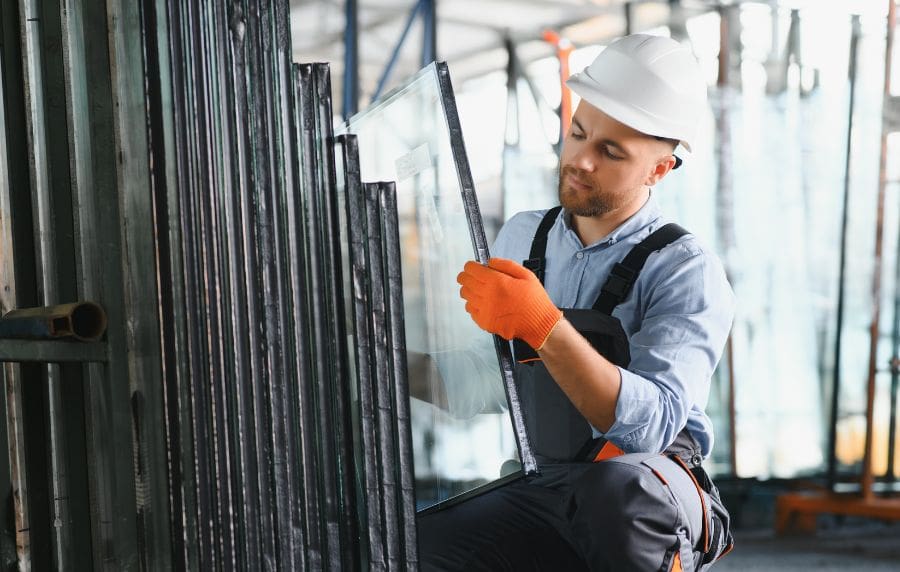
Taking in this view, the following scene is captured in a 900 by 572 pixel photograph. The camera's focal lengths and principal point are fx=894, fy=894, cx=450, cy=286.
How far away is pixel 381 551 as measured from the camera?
48.9 inches

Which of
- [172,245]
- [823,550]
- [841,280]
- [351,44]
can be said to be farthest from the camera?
[841,280]

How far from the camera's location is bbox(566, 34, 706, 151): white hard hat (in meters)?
1.73

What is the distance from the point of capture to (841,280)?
4.22 m

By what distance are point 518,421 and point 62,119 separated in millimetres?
828

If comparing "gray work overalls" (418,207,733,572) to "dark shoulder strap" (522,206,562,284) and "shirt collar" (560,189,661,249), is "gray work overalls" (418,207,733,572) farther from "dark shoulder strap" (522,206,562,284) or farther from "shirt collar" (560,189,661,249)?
"dark shoulder strap" (522,206,562,284)

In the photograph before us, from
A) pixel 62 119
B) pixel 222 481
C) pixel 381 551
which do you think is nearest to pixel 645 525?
pixel 381 551

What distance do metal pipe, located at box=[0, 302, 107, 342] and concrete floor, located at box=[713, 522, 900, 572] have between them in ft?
10.5

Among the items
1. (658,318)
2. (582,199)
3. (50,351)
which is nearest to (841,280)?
(582,199)

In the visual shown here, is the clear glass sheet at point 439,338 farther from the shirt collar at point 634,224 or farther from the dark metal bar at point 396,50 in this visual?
the dark metal bar at point 396,50

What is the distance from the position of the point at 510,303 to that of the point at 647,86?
602mm

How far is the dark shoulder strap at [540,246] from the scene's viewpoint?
1.91m

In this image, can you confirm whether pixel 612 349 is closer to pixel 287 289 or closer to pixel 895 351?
pixel 287 289

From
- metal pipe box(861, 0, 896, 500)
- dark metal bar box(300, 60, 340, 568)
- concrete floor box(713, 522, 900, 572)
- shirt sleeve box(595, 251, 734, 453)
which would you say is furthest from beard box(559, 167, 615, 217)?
metal pipe box(861, 0, 896, 500)

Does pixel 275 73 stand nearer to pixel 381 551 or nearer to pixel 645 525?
pixel 381 551
